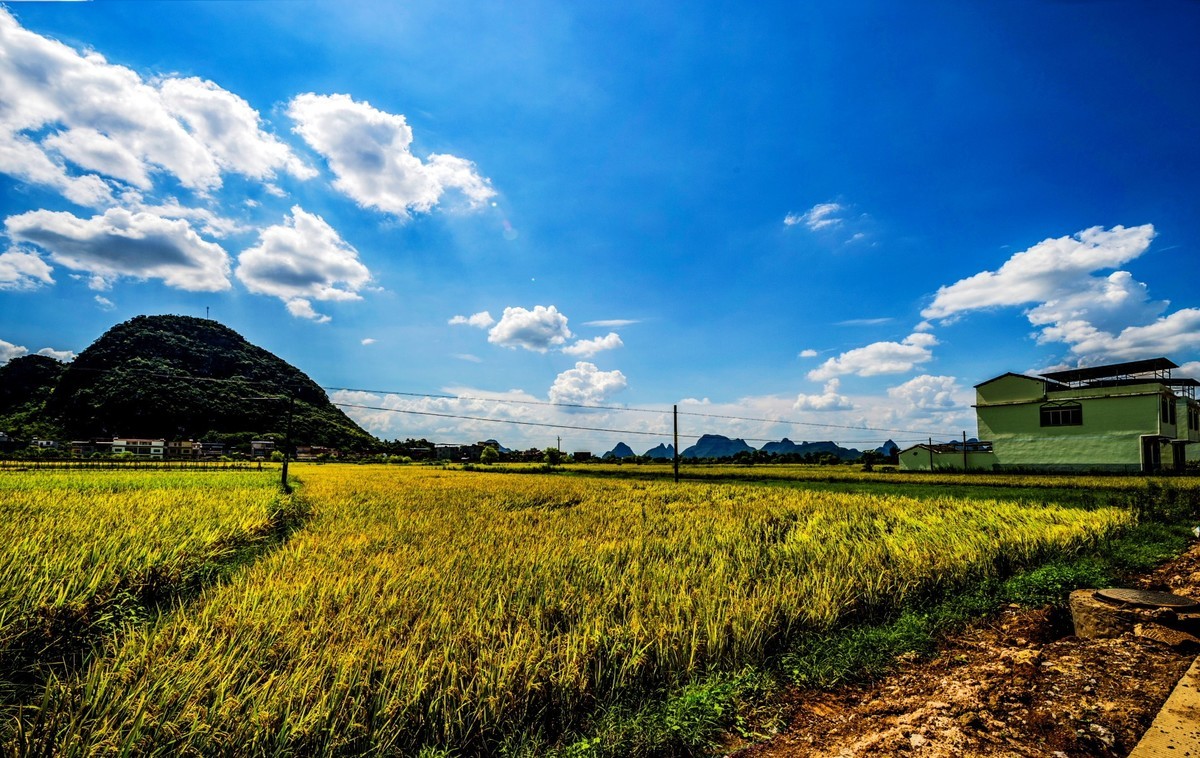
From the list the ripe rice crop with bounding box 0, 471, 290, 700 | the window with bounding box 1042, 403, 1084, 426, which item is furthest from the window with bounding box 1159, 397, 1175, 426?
the ripe rice crop with bounding box 0, 471, 290, 700

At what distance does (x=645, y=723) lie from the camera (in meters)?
3.24

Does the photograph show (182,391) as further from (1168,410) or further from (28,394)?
(1168,410)

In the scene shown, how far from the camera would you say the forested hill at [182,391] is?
65625 millimetres

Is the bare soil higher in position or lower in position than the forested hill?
lower

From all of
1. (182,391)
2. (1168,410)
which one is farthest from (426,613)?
(182,391)

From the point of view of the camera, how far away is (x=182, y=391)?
230 feet

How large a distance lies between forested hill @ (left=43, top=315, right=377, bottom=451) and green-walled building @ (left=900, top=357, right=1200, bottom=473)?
67.8 m

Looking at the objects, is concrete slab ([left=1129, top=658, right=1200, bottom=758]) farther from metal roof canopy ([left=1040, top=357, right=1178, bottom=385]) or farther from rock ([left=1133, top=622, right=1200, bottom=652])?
metal roof canopy ([left=1040, top=357, right=1178, bottom=385])

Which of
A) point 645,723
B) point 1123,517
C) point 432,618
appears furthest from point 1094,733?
point 1123,517

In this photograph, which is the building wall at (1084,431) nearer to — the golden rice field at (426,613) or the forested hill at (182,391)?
the golden rice field at (426,613)

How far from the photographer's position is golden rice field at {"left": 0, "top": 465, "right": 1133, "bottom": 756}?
9.68ft

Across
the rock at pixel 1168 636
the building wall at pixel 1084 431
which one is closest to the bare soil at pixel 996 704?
the rock at pixel 1168 636

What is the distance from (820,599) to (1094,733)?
84.0 inches

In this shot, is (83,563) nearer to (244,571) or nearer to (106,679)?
(244,571)
